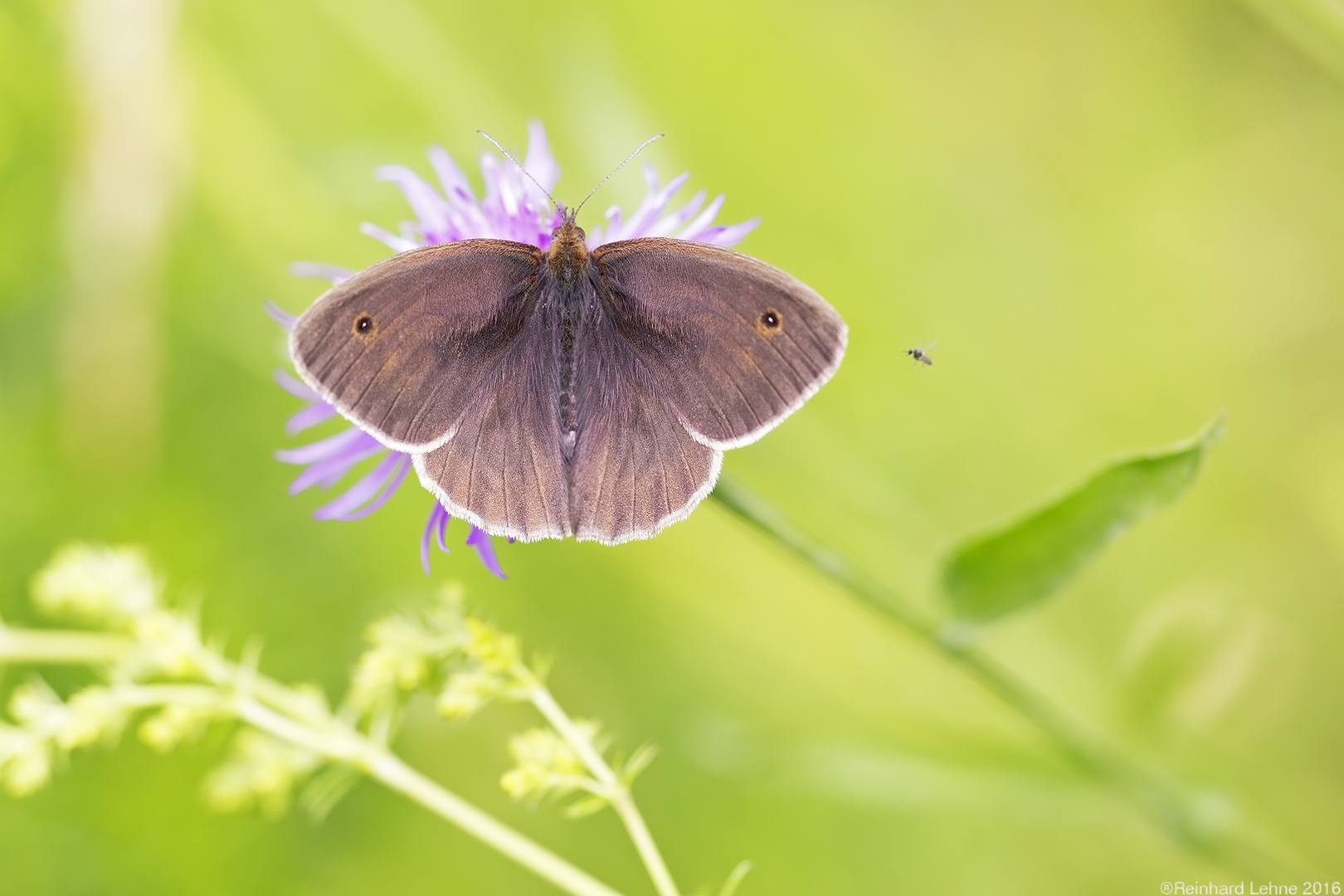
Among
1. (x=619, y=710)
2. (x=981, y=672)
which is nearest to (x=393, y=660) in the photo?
(x=981, y=672)

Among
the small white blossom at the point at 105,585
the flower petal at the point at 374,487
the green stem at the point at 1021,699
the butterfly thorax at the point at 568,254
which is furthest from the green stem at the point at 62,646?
the green stem at the point at 1021,699

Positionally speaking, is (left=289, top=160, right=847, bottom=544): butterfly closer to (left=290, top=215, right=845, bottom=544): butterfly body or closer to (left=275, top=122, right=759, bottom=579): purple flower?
(left=290, top=215, right=845, bottom=544): butterfly body

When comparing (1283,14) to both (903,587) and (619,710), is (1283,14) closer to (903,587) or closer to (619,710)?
(903,587)

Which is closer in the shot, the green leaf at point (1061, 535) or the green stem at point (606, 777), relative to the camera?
the green stem at point (606, 777)

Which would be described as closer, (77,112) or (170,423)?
Answer: (77,112)

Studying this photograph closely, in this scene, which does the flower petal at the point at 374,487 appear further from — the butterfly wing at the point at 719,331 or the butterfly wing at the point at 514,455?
the butterfly wing at the point at 719,331

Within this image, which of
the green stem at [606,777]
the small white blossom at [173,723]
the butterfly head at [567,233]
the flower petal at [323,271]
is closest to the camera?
the green stem at [606,777]

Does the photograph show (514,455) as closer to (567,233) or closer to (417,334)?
(417,334)

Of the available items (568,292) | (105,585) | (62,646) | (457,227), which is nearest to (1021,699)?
(568,292)
